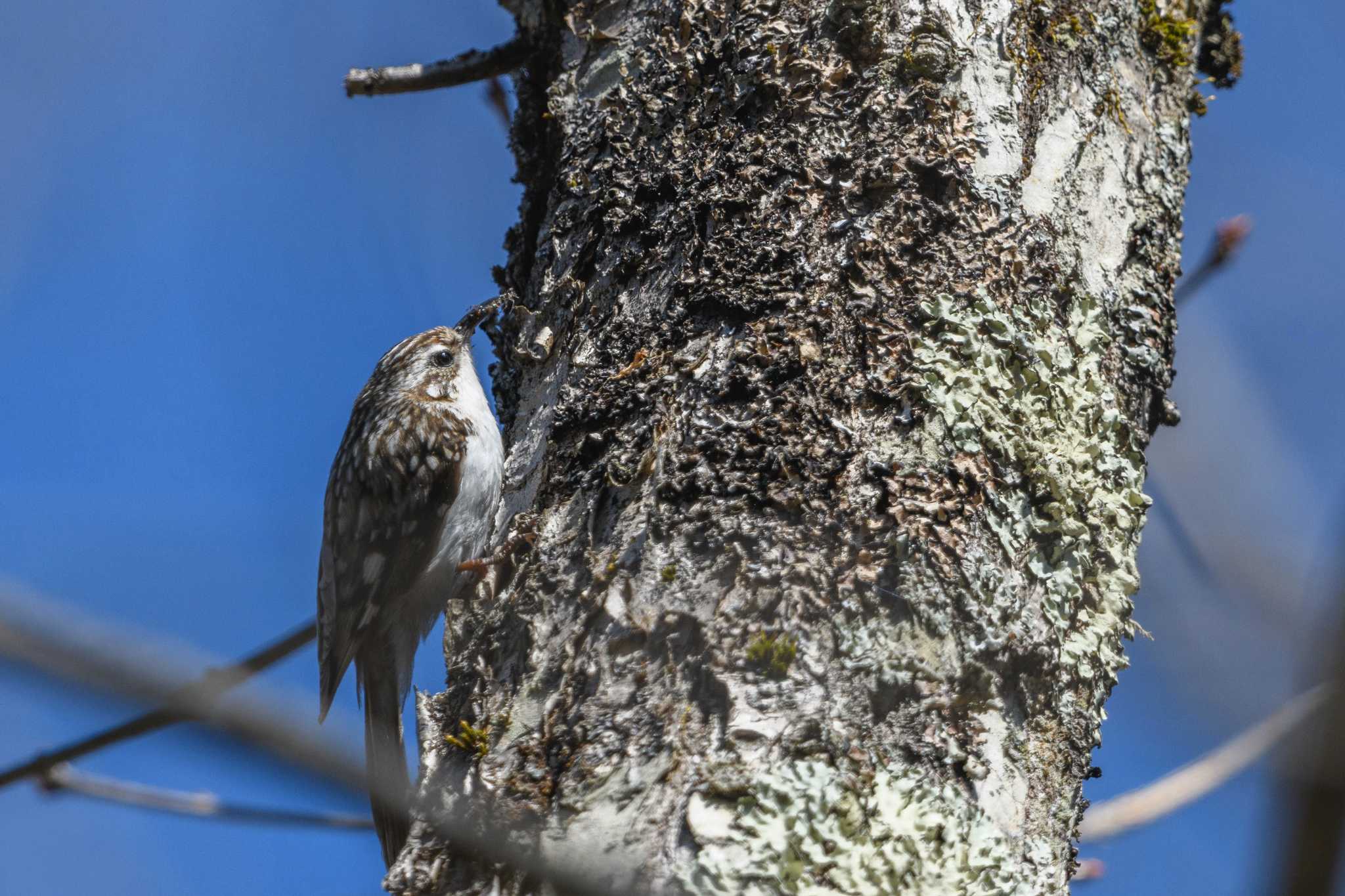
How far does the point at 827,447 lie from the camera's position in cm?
176

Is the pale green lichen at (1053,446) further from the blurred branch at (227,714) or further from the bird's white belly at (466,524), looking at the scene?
the bird's white belly at (466,524)

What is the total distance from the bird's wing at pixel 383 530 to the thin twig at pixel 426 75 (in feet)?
2.92

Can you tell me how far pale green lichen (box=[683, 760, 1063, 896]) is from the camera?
1.43 metres

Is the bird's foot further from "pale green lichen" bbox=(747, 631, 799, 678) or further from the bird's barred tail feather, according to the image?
the bird's barred tail feather

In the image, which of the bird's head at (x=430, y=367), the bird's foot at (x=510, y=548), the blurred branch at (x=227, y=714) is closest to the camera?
the blurred branch at (x=227, y=714)

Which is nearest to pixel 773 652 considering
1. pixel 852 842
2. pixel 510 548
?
pixel 852 842

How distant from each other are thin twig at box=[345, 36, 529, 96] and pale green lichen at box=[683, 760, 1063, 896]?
81.0 inches

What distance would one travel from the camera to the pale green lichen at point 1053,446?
180 cm

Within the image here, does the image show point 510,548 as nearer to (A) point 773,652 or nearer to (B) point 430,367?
(A) point 773,652

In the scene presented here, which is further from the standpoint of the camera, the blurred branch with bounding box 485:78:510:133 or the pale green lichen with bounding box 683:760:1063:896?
the blurred branch with bounding box 485:78:510:133

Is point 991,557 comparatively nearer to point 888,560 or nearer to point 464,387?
point 888,560

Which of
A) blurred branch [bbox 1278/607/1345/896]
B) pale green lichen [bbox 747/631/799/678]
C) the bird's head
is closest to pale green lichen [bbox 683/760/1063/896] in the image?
pale green lichen [bbox 747/631/799/678]

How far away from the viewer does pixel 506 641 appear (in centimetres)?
183

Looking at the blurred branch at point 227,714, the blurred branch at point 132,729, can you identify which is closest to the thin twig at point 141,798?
the blurred branch at point 132,729
